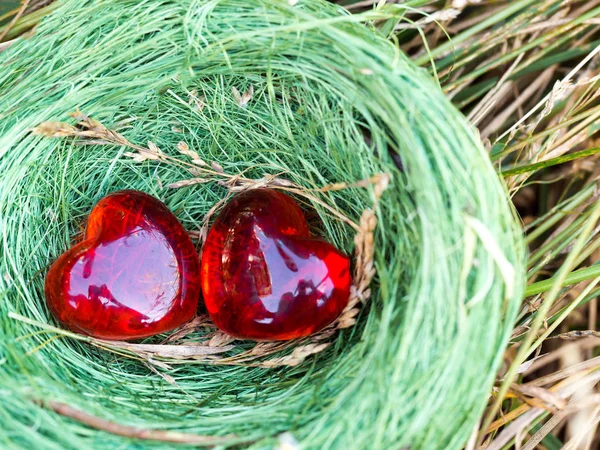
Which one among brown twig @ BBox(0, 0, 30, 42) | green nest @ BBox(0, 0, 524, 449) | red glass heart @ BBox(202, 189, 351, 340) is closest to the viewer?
green nest @ BBox(0, 0, 524, 449)

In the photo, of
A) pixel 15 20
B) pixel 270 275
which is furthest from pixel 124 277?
pixel 15 20

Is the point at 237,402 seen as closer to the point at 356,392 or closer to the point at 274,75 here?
the point at 356,392

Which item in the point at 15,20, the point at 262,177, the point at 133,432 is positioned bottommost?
the point at 133,432

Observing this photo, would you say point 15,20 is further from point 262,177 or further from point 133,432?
point 133,432

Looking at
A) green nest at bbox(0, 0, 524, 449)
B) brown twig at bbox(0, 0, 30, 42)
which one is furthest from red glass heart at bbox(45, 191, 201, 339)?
brown twig at bbox(0, 0, 30, 42)

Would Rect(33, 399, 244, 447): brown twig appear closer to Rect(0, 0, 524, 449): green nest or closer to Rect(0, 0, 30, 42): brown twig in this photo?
Rect(0, 0, 524, 449): green nest
